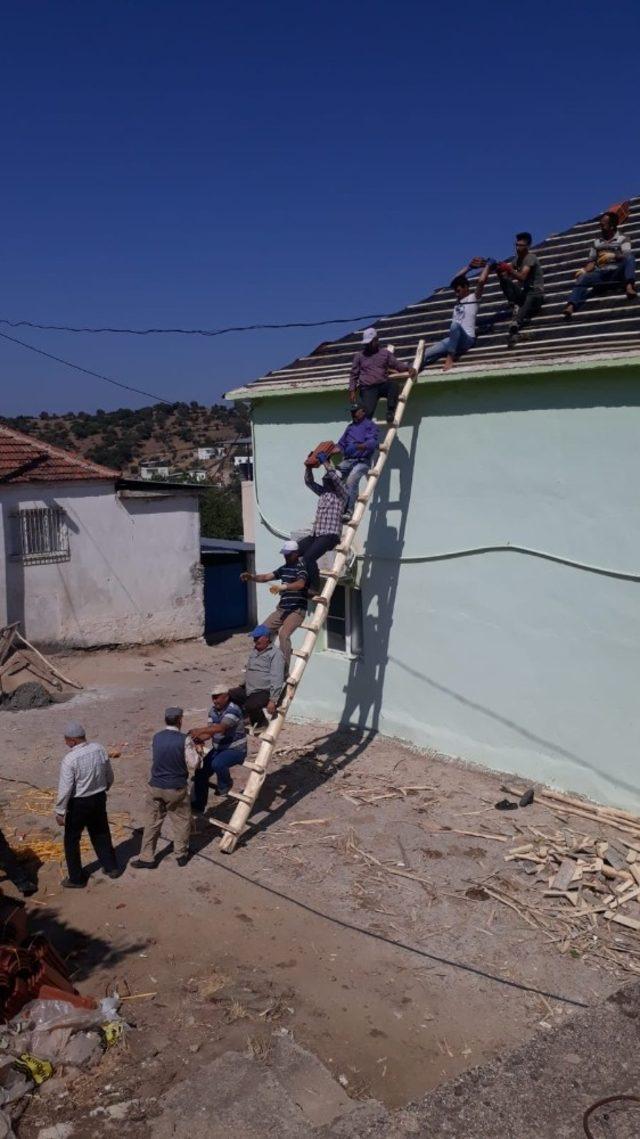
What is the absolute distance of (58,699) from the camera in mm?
16141

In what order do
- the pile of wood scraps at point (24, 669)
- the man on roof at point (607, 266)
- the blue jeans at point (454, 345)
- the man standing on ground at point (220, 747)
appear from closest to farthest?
1. the man standing on ground at point (220, 747)
2. the man on roof at point (607, 266)
3. the blue jeans at point (454, 345)
4. the pile of wood scraps at point (24, 669)

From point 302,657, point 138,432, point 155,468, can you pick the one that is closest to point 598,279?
point 302,657

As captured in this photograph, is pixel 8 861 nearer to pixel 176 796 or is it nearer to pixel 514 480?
pixel 176 796

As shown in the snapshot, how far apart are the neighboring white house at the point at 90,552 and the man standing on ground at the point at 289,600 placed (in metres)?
8.33

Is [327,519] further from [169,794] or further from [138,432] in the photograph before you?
[138,432]

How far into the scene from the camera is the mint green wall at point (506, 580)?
1017cm

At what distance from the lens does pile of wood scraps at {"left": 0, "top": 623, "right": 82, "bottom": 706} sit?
53.7 ft

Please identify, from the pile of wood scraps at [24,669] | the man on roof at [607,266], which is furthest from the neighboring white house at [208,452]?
the man on roof at [607,266]

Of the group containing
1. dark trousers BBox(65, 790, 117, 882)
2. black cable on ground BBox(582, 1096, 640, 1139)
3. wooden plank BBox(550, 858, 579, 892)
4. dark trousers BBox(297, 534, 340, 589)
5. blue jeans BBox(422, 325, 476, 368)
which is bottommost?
black cable on ground BBox(582, 1096, 640, 1139)

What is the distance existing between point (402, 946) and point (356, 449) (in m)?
6.19

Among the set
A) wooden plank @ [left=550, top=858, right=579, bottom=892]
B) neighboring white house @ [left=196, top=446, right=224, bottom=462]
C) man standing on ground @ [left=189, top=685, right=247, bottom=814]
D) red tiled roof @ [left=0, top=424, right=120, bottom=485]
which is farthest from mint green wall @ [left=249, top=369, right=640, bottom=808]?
neighboring white house @ [left=196, top=446, right=224, bottom=462]

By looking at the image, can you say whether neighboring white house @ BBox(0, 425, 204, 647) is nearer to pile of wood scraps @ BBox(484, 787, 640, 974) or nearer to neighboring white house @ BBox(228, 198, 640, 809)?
neighboring white house @ BBox(228, 198, 640, 809)

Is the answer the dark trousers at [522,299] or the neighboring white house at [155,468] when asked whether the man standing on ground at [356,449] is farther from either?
the neighboring white house at [155,468]

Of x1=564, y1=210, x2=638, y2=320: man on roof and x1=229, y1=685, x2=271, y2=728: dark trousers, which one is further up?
x1=564, y1=210, x2=638, y2=320: man on roof
